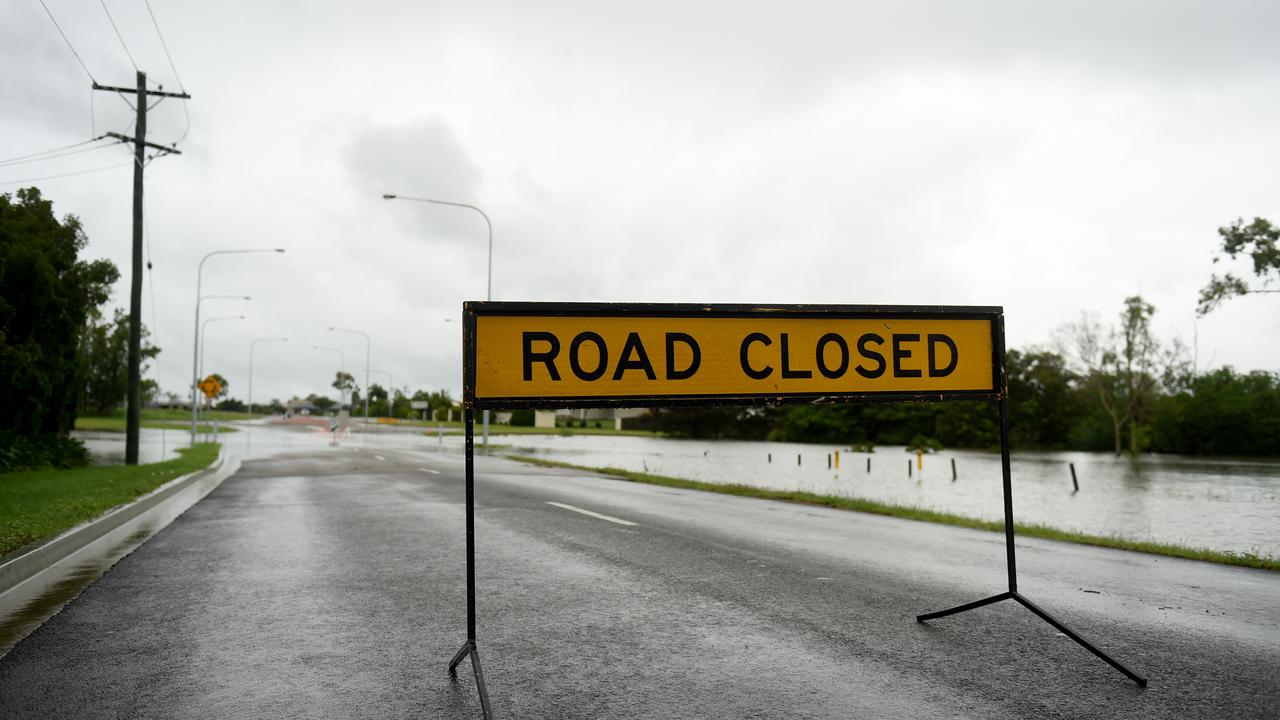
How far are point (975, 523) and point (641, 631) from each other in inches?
349

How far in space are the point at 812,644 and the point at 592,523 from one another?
5834 mm

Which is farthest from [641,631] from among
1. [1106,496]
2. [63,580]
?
[1106,496]

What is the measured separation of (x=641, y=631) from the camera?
4.97 metres

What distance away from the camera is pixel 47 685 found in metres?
4.01

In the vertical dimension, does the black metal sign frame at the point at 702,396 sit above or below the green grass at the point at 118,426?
above

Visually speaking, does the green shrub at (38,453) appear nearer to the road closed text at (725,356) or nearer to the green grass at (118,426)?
the road closed text at (725,356)

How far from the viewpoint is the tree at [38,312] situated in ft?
57.8

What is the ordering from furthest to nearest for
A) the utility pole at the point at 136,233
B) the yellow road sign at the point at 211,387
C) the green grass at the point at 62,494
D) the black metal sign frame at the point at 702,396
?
the yellow road sign at the point at 211,387, the utility pole at the point at 136,233, the green grass at the point at 62,494, the black metal sign frame at the point at 702,396

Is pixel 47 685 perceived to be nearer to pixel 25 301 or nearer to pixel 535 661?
pixel 535 661

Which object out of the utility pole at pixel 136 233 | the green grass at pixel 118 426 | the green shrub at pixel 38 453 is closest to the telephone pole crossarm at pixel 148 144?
the utility pole at pixel 136 233

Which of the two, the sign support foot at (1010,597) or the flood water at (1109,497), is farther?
the flood water at (1109,497)

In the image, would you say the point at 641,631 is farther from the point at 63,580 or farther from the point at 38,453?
the point at 38,453

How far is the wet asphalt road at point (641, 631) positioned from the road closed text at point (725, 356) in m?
1.57

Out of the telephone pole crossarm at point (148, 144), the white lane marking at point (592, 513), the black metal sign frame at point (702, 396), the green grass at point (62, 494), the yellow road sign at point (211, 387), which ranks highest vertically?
the telephone pole crossarm at point (148, 144)
